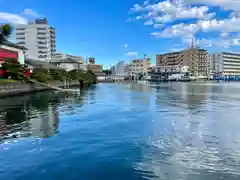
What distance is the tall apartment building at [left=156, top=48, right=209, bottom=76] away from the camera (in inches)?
6634

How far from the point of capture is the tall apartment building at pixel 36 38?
369ft

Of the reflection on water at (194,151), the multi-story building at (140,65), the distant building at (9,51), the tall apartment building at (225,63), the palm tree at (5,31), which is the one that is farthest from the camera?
the multi-story building at (140,65)

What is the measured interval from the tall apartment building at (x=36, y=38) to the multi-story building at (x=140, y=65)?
262 feet

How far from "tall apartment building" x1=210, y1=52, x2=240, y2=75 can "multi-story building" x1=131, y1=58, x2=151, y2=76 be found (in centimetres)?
4566

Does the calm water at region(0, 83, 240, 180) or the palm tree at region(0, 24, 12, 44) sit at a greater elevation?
the palm tree at region(0, 24, 12, 44)

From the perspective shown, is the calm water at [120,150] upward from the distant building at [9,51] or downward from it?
downward

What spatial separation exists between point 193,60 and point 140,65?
3953 centimetres

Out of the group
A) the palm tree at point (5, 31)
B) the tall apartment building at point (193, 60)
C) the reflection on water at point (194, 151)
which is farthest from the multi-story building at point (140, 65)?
the reflection on water at point (194, 151)

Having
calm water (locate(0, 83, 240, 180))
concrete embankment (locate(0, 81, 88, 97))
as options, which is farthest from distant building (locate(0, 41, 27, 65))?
calm water (locate(0, 83, 240, 180))

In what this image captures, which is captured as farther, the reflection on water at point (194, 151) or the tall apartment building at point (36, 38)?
the tall apartment building at point (36, 38)

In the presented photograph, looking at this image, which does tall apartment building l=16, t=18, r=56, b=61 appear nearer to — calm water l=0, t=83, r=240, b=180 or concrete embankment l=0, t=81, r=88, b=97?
concrete embankment l=0, t=81, r=88, b=97

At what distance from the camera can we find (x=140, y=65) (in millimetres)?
191250

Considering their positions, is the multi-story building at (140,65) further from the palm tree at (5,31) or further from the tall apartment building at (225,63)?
the palm tree at (5,31)

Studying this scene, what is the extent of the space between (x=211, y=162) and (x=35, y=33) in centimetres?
11389
